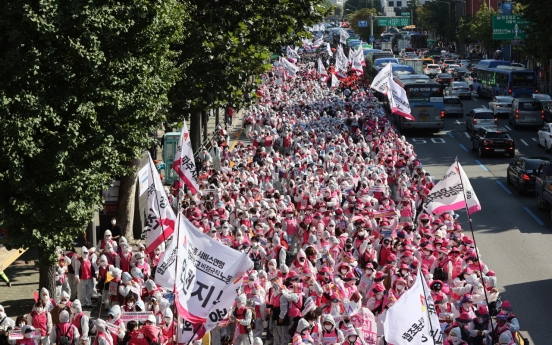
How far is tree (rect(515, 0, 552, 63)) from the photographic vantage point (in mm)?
44688

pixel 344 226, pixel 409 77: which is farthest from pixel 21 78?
pixel 409 77

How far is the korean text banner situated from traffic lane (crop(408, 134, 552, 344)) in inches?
274

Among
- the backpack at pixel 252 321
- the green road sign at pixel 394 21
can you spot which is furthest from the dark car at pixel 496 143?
the green road sign at pixel 394 21

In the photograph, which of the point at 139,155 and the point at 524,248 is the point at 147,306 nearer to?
the point at 139,155

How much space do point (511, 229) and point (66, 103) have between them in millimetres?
14457

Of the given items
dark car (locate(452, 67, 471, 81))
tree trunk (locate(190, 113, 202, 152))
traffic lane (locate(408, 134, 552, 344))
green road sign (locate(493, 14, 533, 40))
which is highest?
green road sign (locate(493, 14, 533, 40))

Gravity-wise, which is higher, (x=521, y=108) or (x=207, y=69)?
(x=207, y=69)

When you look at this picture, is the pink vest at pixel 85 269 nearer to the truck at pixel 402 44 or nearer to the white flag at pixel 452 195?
the white flag at pixel 452 195

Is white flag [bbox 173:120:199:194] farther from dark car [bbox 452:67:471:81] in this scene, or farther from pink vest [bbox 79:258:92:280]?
dark car [bbox 452:67:471:81]

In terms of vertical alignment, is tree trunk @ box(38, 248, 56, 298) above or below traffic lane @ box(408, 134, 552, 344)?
above

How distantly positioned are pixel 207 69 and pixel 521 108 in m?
22.0

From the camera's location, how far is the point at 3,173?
1577cm

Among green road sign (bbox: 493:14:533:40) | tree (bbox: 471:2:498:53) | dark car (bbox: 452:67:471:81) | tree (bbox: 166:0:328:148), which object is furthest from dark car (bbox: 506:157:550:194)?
tree (bbox: 471:2:498:53)

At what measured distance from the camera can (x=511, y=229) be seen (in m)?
26.4
